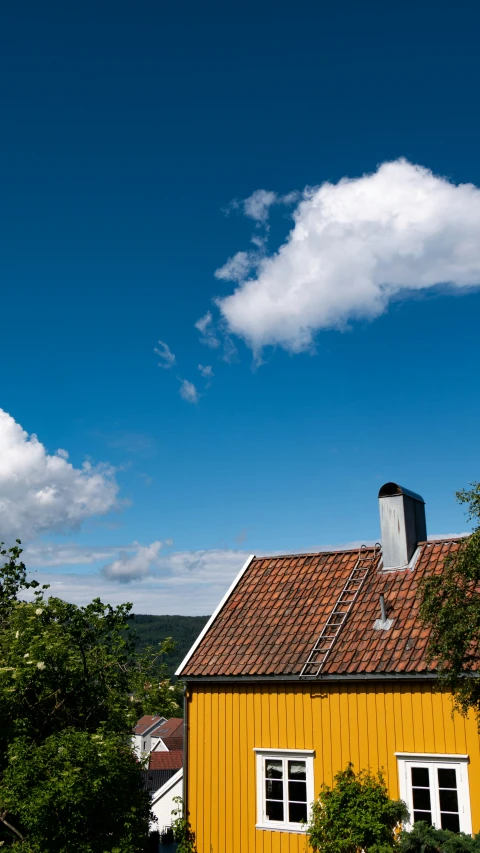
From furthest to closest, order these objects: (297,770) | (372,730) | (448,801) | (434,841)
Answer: (297,770) → (372,730) → (448,801) → (434,841)

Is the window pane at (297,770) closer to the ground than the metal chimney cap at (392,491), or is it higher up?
closer to the ground

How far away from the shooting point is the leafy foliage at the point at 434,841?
39.8 ft

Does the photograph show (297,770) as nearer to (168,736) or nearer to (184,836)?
(184,836)

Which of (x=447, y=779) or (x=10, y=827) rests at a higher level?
(x=447, y=779)

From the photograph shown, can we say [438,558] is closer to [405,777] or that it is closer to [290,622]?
[290,622]

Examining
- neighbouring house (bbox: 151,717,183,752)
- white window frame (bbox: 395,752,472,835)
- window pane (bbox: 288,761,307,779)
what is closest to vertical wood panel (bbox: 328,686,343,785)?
window pane (bbox: 288,761,307,779)

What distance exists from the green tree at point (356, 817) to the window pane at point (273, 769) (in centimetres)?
131

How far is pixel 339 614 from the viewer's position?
16844 millimetres

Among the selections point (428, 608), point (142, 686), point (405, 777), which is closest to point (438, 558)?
point (405, 777)

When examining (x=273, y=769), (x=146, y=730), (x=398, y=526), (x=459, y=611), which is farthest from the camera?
(x=146, y=730)

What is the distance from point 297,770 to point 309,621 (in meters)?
3.22

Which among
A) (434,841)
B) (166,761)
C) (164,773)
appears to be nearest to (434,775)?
(434,841)

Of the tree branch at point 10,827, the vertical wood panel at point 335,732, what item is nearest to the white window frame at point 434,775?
the vertical wood panel at point 335,732

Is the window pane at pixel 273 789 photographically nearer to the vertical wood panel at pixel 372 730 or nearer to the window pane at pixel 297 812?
the window pane at pixel 297 812
